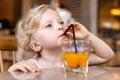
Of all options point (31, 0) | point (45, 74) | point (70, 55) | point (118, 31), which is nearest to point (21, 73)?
point (45, 74)

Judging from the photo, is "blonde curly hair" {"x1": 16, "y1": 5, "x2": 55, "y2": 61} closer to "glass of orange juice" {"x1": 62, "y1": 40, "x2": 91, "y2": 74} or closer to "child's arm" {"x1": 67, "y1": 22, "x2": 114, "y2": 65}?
"child's arm" {"x1": 67, "y1": 22, "x2": 114, "y2": 65}

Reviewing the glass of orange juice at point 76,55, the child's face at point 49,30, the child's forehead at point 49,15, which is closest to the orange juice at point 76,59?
the glass of orange juice at point 76,55

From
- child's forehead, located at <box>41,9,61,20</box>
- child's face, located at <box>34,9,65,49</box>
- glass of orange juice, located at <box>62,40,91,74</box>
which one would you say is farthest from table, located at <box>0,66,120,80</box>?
child's forehead, located at <box>41,9,61,20</box>

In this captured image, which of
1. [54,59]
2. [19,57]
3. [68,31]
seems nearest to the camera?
[68,31]

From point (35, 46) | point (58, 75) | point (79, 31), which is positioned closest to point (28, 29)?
point (35, 46)

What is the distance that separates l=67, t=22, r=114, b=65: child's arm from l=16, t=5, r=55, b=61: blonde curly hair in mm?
195

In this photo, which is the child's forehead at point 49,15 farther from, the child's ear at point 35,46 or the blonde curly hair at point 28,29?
the child's ear at point 35,46

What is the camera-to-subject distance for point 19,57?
4.80 feet

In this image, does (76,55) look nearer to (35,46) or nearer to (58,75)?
(58,75)

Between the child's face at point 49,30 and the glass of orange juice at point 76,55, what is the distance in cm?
20

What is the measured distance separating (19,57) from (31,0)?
12.6 ft

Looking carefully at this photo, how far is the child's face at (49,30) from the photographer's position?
126 cm

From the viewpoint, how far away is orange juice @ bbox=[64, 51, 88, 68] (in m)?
1.02

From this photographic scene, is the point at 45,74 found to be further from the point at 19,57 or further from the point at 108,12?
the point at 108,12
